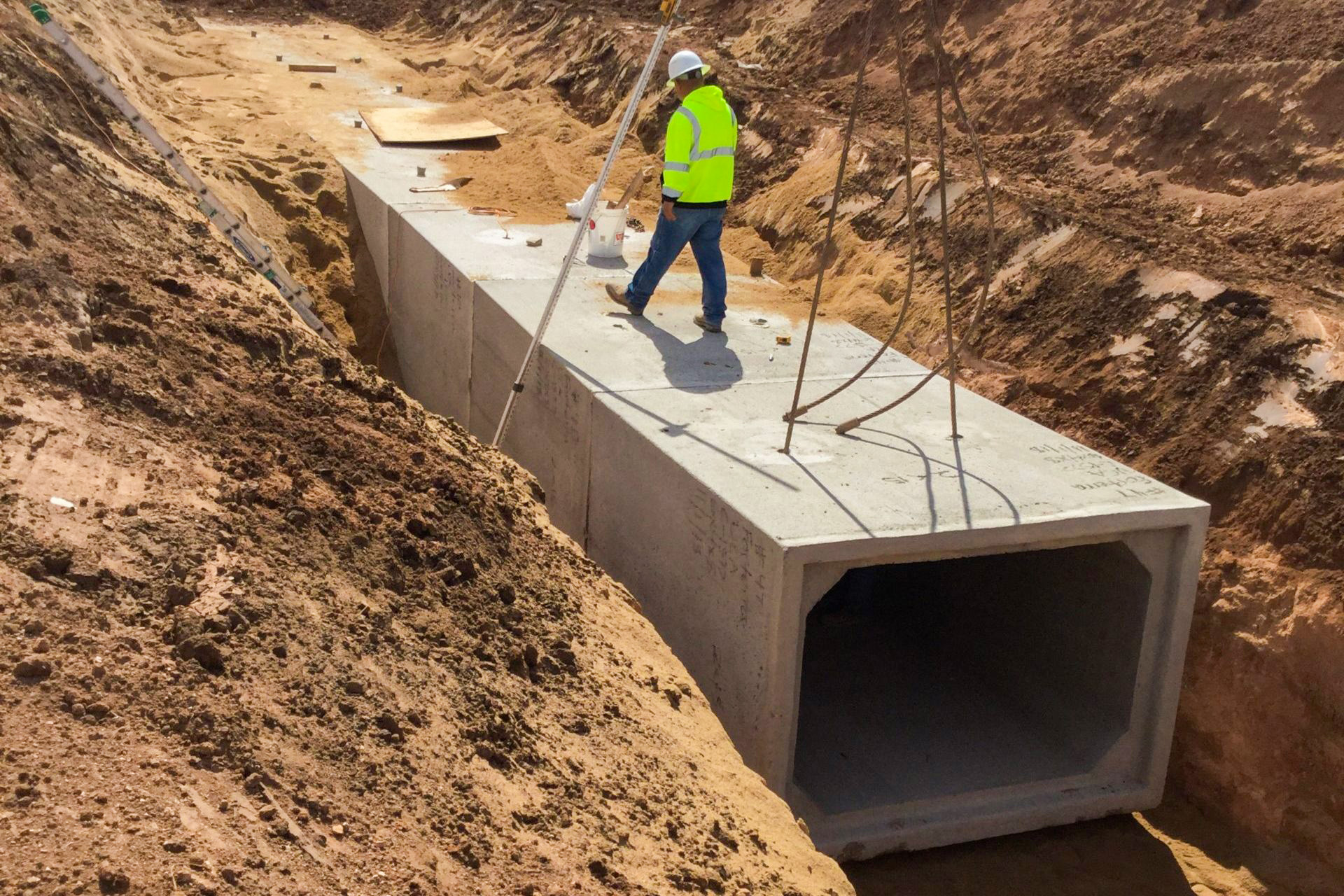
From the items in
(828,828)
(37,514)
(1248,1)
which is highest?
(1248,1)

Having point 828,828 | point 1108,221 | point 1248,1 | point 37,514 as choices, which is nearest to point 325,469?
point 37,514

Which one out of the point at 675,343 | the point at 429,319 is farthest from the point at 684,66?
the point at 429,319

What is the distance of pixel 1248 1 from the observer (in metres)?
10.2

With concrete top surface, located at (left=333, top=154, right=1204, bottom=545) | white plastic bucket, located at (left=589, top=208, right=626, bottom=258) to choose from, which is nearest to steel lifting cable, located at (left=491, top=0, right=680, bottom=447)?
concrete top surface, located at (left=333, top=154, right=1204, bottom=545)


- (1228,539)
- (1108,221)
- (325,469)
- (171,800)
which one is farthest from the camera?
(1108,221)

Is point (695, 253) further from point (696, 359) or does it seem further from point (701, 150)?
point (696, 359)

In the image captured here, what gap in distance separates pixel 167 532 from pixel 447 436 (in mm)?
2180

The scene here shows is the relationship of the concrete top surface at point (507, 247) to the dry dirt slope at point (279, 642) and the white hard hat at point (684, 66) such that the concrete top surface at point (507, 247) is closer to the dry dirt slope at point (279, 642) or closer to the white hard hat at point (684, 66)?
the white hard hat at point (684, 66)

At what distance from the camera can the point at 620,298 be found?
334 inches

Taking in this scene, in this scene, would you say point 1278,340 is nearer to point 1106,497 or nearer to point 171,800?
point 1106,497

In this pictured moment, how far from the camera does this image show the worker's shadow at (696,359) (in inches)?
284

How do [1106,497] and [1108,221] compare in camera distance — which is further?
[1108,221]

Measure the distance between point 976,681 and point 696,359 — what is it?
244cm

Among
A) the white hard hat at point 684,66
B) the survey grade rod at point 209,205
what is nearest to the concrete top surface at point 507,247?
the survey grade rod at point 209,205
